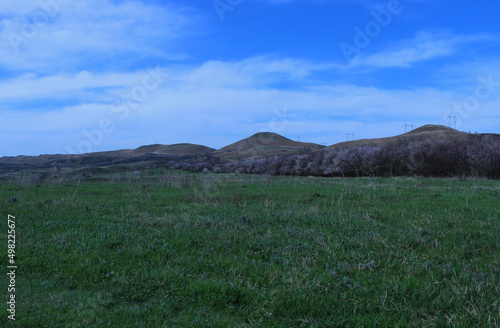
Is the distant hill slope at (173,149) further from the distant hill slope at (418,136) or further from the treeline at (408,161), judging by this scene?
the treeline at (408,161)

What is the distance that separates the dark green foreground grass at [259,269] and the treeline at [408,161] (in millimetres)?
15275

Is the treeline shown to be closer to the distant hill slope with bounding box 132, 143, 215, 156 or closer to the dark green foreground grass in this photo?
the dark green foreground grass

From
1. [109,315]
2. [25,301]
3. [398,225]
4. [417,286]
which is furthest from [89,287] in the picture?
[398,225]

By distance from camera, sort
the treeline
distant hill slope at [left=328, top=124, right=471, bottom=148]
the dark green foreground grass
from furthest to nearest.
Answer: distant hill slope at [left=328, top=124, right=471, bottom=148], the treeline, the dark green foreground grass

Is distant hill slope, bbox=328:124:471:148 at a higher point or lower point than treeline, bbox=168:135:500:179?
higher

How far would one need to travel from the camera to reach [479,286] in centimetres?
448

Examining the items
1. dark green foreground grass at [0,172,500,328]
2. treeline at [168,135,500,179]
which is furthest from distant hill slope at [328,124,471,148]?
dark green foreground grass at [0,172,500,328]

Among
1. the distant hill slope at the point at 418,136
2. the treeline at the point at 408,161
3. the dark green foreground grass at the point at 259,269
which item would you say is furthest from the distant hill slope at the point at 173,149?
the dark green foreground grass at the point at 259,269

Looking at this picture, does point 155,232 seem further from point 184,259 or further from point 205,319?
point 205,319

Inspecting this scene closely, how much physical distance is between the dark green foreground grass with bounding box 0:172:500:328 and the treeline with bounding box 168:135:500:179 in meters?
15.3

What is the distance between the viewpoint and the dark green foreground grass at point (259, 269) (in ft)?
13.6

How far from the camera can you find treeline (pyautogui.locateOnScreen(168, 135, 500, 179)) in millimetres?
24469

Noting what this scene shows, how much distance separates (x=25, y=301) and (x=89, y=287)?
3.04 feet

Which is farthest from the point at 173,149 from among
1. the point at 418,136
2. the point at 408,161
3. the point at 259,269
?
the point at 259,269
